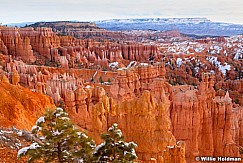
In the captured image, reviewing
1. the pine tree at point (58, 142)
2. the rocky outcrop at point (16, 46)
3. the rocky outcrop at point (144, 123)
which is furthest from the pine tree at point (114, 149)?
the rocky outcrop at point (16, 46)

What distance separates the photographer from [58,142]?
7.98 meters

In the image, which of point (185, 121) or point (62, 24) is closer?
point (185, 121)

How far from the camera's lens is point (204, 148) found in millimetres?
22203

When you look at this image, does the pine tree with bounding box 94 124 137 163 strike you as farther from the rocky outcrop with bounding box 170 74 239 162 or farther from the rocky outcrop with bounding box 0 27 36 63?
the rocky outcrop with bounding box 0 27 36 63

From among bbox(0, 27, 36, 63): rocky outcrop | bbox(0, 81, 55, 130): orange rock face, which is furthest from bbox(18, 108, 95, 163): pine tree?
bbox(0, 27, 36, 63): rocky outcrop

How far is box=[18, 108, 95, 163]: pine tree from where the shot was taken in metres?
7.82

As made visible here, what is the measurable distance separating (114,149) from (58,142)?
4.23ft

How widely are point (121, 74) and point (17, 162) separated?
58.8 feet

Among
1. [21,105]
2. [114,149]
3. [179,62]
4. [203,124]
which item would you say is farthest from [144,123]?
[179,62]

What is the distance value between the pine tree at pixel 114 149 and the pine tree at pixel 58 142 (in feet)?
0.84

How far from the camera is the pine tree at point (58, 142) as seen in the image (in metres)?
7.82

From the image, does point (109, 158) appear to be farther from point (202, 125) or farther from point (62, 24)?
point (62, 24)

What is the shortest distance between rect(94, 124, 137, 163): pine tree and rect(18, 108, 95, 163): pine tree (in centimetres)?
25

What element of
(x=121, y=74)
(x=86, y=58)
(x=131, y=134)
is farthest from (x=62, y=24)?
(x=131, y=134)
